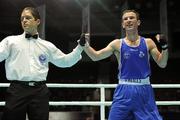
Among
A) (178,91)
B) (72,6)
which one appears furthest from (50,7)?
(178,91)

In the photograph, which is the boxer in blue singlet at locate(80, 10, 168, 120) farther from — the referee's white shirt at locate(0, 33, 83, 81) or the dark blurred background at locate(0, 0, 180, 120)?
the dark blurred background at locate(0, 0, 180, 120)

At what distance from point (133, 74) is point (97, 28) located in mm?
9378

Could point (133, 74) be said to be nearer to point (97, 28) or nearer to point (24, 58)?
point (24, 58)

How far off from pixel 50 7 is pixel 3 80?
311 centimetres

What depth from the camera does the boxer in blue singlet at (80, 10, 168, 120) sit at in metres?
3.22

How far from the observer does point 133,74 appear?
10.9 feet

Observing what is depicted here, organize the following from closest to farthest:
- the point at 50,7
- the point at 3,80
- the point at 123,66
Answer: the point at 123,66, the point at 50,7, the point at 3,80

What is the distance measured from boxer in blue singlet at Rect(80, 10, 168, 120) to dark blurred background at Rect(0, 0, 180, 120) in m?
8.11

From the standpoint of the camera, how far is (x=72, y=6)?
40.7 feet

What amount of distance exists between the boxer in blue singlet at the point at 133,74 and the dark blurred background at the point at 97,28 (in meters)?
8.11

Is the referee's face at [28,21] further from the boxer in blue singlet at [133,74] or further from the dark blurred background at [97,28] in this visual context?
the dark blurred background at [97,28]

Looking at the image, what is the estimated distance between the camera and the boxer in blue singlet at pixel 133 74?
322cm

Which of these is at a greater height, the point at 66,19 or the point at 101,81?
the point at 66,19

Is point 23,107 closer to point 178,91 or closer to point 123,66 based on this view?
point 123,66
